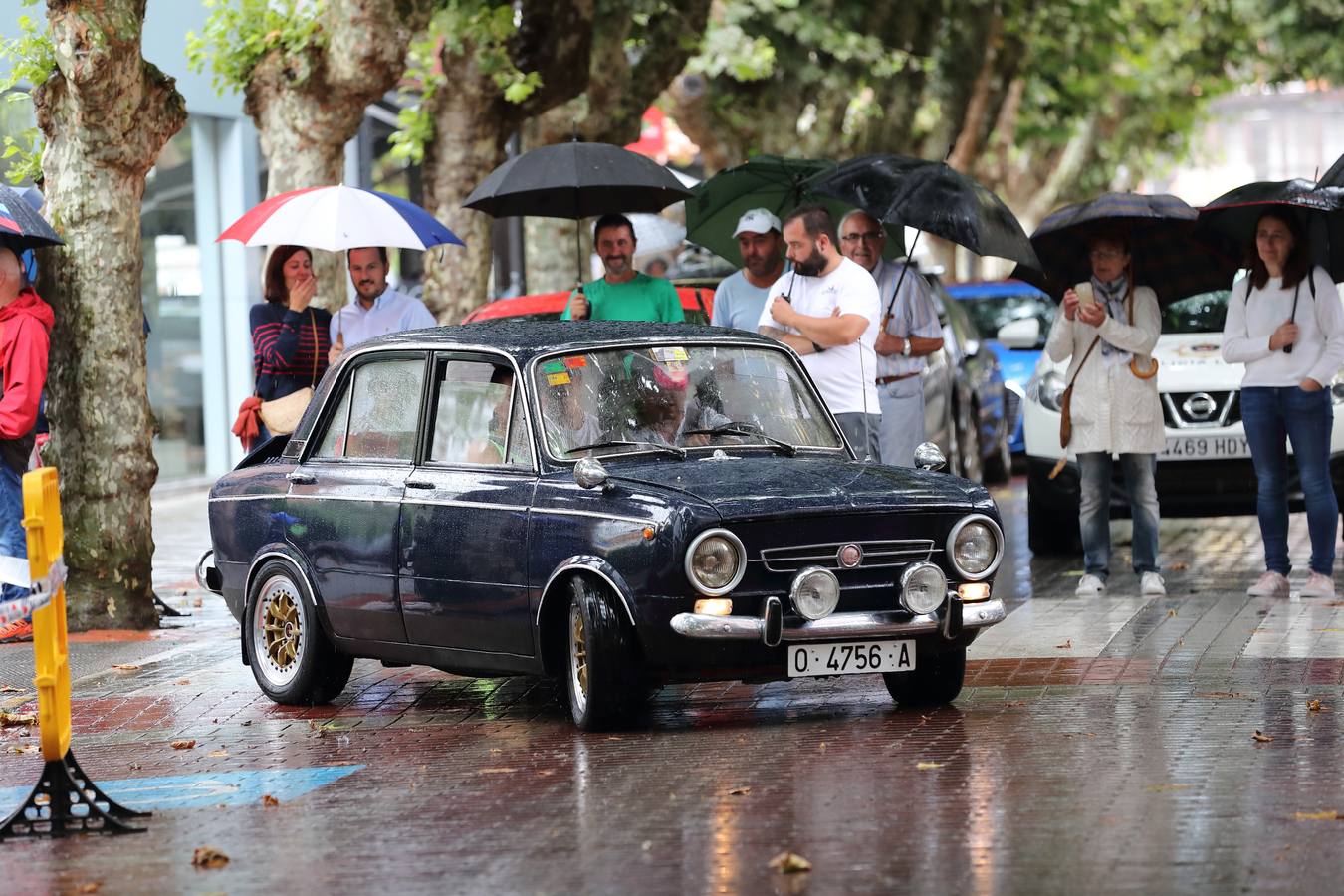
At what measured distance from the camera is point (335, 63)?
55.0 ft

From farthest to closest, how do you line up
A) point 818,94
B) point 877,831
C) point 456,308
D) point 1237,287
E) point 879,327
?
point 818,94
point 456,308
point 1237,287
point 879,327
point 877,831

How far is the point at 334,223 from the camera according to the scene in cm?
1295

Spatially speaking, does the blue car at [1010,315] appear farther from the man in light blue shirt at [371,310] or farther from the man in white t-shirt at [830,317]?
the man in white t-shirt at [830,317]

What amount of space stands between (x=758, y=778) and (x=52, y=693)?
2.32 metres

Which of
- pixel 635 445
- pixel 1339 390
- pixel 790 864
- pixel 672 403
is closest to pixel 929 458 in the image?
pixel 672 403

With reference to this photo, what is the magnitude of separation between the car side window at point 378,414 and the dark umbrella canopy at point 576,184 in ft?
11.8

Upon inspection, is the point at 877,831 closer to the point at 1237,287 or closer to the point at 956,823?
the point at 956,823

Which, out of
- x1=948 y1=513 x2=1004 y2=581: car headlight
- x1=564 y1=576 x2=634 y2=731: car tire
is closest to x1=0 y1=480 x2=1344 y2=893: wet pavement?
x1=564 y1=576 x2=634 y2=731: car tire

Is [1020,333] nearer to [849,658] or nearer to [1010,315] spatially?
[1010,315]

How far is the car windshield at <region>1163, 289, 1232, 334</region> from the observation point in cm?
1630

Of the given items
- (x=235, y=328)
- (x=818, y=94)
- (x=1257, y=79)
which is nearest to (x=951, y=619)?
(x=235, y=328)

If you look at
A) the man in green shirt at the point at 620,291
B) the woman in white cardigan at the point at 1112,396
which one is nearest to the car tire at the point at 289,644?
the man in green shirt at the point at 620,291

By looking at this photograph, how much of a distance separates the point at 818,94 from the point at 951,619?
21.9 metres

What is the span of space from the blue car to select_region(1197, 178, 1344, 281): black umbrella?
9.20m
